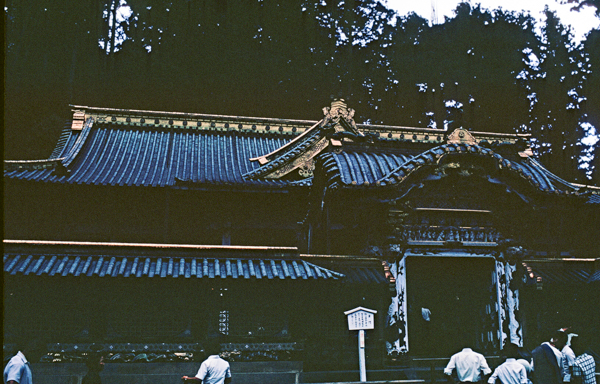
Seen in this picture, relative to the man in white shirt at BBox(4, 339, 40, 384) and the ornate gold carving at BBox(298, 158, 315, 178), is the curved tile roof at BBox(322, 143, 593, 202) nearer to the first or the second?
the ornate gold carving at BBox(298, 158, 315, 178)

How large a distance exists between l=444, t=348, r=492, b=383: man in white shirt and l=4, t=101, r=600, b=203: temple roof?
4.44 metres

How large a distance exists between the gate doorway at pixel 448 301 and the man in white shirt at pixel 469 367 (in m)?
3.96

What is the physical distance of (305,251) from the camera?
44.8 feet

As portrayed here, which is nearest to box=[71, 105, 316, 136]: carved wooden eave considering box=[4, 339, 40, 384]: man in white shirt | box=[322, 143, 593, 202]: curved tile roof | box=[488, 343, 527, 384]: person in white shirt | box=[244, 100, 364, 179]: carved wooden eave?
box=[244, 100, 364, 179]: carved wooden eave

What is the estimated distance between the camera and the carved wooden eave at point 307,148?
1385 centimetres

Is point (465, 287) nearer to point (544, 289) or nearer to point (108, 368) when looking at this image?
point (544, 289)

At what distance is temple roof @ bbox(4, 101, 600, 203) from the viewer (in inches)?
473

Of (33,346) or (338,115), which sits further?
(338,115)

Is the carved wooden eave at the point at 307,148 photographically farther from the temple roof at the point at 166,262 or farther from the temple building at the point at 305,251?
the temple roof at the point at 166,262

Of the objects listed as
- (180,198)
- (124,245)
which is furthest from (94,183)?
(124,245)

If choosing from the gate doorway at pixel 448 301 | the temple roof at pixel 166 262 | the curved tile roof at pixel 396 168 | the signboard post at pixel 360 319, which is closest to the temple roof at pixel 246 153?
the curved tile roof at pixel 396 168

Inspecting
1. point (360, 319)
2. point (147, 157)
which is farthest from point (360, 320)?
point (147, 157)

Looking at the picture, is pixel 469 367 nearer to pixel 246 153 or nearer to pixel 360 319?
pixel 360 319

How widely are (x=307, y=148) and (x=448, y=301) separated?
21.0 feet
